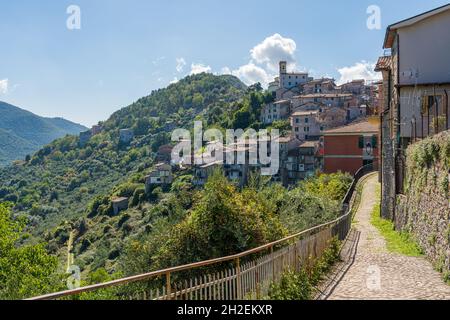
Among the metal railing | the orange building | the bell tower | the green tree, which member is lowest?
the green tree

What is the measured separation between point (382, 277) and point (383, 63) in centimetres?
2054

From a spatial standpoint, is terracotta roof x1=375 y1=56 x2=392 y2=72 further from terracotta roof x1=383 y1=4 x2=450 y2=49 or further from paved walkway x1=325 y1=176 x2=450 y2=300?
paved walkway x1=325 y1=176 x2=450 y2=300

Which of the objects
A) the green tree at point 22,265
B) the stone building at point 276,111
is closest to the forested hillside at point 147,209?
the green tree at point 22,265

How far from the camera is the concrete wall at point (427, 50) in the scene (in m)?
22.0

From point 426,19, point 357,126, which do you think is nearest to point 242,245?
point 426,19

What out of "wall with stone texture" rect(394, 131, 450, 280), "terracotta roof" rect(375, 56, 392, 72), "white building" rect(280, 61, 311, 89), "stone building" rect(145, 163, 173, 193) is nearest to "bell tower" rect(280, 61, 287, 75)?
"white building" rect(280, 61, 311, 89)

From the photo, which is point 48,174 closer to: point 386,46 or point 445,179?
point 386,46

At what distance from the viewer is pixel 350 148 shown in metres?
56.5

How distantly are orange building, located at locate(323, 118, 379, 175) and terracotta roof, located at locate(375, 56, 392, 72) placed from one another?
1055 inches

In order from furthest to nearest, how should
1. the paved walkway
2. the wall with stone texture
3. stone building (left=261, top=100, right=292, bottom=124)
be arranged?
stone building (left=261, top=100, right=292, bottom=124) → the wall with stone texture → the paved walkway

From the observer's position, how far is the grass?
49.1ft

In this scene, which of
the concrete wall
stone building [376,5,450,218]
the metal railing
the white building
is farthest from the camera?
the white building

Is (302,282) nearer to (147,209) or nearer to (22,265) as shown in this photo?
(22,265)

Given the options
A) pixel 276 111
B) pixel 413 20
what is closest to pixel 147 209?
pixel 276 111
